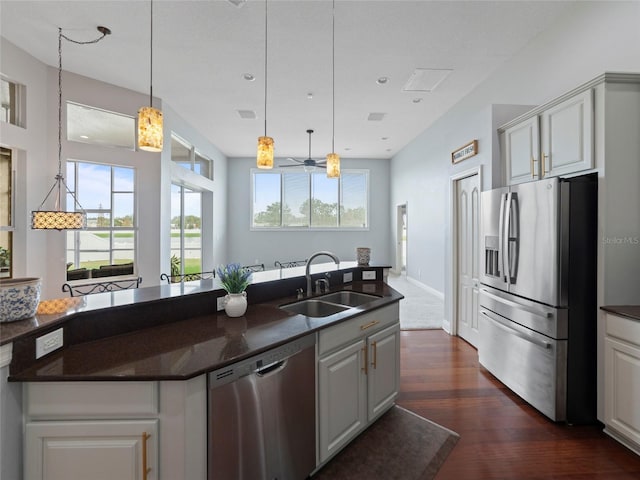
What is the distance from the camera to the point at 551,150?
8.19ft

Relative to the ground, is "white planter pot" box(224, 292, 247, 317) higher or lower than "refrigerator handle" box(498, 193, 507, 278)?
lower

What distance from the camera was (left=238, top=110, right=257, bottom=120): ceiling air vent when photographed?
5551 mm

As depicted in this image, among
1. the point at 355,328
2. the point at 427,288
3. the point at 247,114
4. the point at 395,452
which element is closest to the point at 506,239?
the point at 355,328

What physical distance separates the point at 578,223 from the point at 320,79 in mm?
3570

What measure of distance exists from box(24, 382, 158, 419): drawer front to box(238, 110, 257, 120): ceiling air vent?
526 cm

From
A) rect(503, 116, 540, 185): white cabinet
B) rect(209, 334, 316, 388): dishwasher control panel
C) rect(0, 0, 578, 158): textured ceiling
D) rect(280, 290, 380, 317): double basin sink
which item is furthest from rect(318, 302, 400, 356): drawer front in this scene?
rect(0, 0, 578, 158): textured ceiling

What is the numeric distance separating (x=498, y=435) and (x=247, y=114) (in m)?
5.76

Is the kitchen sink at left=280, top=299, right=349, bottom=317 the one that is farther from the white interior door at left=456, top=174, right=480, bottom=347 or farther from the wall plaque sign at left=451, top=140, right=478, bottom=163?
the wall plaque sign at left=451, top=140, right=478, bottom=163

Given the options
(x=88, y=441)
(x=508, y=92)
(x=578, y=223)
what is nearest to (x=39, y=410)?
(x=88, y=441)

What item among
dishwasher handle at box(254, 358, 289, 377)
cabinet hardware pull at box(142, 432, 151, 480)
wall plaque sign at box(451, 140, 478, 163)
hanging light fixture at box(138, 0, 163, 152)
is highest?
wall plaque sign at box(451, 140, 478, 163)

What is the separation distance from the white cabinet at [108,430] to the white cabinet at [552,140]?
9.50 ft

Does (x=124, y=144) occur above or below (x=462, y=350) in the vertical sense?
above

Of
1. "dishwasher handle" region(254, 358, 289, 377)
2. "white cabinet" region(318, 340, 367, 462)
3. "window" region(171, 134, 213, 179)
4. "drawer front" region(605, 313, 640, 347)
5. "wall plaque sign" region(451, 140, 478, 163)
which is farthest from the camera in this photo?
"window" region(171, 134, 213, 179)

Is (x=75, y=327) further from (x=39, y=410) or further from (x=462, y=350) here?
(x=462, y=350)
